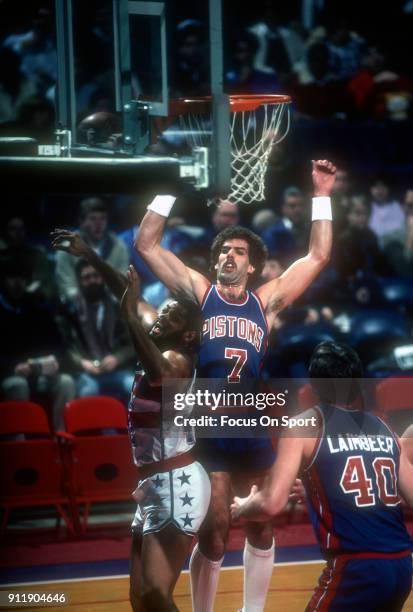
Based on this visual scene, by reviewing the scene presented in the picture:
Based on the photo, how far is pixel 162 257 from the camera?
7.21 metres

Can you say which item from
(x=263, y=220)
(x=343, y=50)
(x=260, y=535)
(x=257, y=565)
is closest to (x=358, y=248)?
(x=263, y=220)

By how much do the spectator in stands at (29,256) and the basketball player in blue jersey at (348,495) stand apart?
17.9 ft

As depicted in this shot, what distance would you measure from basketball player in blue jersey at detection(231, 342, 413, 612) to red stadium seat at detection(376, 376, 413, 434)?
15.4ft

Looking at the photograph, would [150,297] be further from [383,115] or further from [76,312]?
[383,115]

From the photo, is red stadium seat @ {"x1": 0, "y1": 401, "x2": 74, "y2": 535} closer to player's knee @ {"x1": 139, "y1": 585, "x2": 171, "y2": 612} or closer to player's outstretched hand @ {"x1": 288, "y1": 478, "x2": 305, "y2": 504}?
player's knee @ {"x1": 139, "y1": 585, "x2": 171, "y2": 612}

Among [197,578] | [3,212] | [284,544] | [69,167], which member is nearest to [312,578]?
[284,544]

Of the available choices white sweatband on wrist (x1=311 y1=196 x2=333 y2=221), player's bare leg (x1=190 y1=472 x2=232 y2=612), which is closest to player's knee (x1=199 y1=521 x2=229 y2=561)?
player's bare leg (x1=190 y1=472 x2=232 y2=612)

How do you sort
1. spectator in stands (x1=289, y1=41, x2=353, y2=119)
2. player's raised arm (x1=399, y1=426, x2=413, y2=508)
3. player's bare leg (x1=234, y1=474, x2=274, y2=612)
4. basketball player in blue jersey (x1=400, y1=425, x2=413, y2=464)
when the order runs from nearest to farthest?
player's raised arm (x1=399, y1=426, x2=413, y2=508)
basketball player in blue jersey (x1=400, y1=425, x2=413, y2=464)
player's bare leg (x1=234, y1=474, x2=274, y2=612)
spectator in stands (x1=289, y1=41, x2=353, y2=119)

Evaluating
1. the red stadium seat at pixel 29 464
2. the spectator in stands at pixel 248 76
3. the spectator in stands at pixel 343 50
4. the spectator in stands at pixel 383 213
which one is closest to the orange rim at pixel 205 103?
the red stadium seat at pixel 29 464

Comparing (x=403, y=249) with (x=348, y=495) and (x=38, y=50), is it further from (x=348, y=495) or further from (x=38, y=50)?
(x=348, y=495)

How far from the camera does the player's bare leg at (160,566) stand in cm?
548

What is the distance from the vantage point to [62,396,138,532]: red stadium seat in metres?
9.27

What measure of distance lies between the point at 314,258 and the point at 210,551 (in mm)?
2069

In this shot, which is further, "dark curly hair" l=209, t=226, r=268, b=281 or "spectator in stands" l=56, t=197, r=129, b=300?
"spectator in stands" l=56, t=197, r=129, b=300
